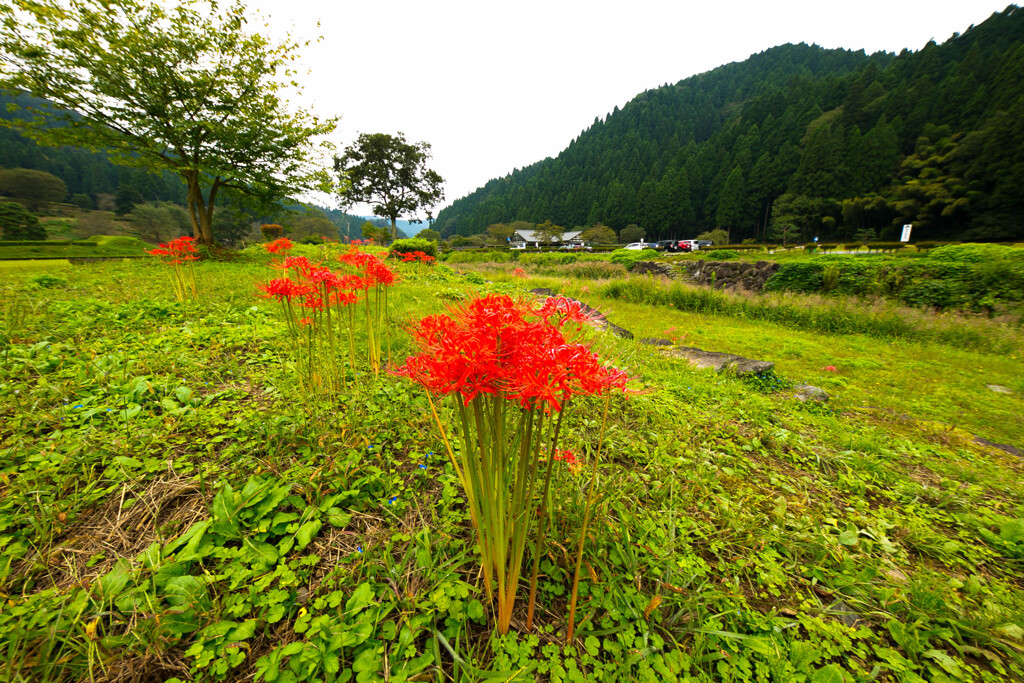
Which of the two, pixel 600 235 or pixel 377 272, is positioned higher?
pixel 600 235

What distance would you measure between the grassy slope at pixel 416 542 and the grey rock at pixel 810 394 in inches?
39.0

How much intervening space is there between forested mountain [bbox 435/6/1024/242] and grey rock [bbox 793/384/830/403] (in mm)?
43570

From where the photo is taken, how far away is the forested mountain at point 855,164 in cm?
3020

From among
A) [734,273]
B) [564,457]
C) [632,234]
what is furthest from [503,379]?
[632,234]

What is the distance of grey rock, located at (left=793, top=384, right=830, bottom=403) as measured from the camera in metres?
4.57

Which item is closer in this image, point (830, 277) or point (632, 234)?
point (830, 277)

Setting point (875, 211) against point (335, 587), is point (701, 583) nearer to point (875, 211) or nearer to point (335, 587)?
point (335, 587)

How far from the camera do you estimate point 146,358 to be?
337cm

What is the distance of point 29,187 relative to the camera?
120ft

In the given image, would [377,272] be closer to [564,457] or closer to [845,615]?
[564,457]

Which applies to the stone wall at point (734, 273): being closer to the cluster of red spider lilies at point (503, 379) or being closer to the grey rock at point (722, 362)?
the grey rock at point (722, 362)

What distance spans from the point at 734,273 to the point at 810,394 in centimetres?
1349

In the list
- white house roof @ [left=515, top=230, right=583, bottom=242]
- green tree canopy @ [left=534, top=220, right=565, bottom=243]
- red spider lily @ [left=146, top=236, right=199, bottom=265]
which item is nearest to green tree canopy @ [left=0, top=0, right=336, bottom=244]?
red spider lily @ [left=146, top=236, right=199, bottom=265]

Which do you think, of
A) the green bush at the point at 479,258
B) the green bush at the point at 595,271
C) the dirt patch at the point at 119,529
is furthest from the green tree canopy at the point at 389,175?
the dirt patch at the point at 119,529
